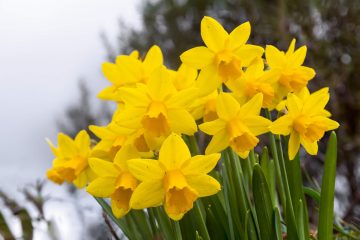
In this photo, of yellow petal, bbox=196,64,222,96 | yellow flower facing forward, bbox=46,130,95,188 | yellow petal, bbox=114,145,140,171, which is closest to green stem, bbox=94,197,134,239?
yellow flower facing forward, bbox=46,130,95,188

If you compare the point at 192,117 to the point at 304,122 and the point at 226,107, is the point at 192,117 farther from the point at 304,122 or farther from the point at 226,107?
the point at 304,122

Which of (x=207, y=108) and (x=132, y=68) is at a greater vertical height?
(x=132, y=68)

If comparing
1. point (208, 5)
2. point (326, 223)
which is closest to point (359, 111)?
point (208, 5)

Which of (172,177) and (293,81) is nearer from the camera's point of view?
(172,177)

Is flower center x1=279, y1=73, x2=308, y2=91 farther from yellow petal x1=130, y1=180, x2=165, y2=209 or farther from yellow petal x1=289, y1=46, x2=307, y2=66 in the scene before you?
yellow petal x1=130, y1=180, x2=165, y2=209

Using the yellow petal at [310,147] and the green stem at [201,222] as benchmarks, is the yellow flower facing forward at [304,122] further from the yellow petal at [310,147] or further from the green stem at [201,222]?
the green stem at [201,222]

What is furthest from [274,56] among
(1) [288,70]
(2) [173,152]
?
(2) [173,152]

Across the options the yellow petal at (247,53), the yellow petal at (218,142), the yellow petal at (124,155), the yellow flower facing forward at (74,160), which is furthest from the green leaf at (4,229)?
the yellow petal at (247,53)
